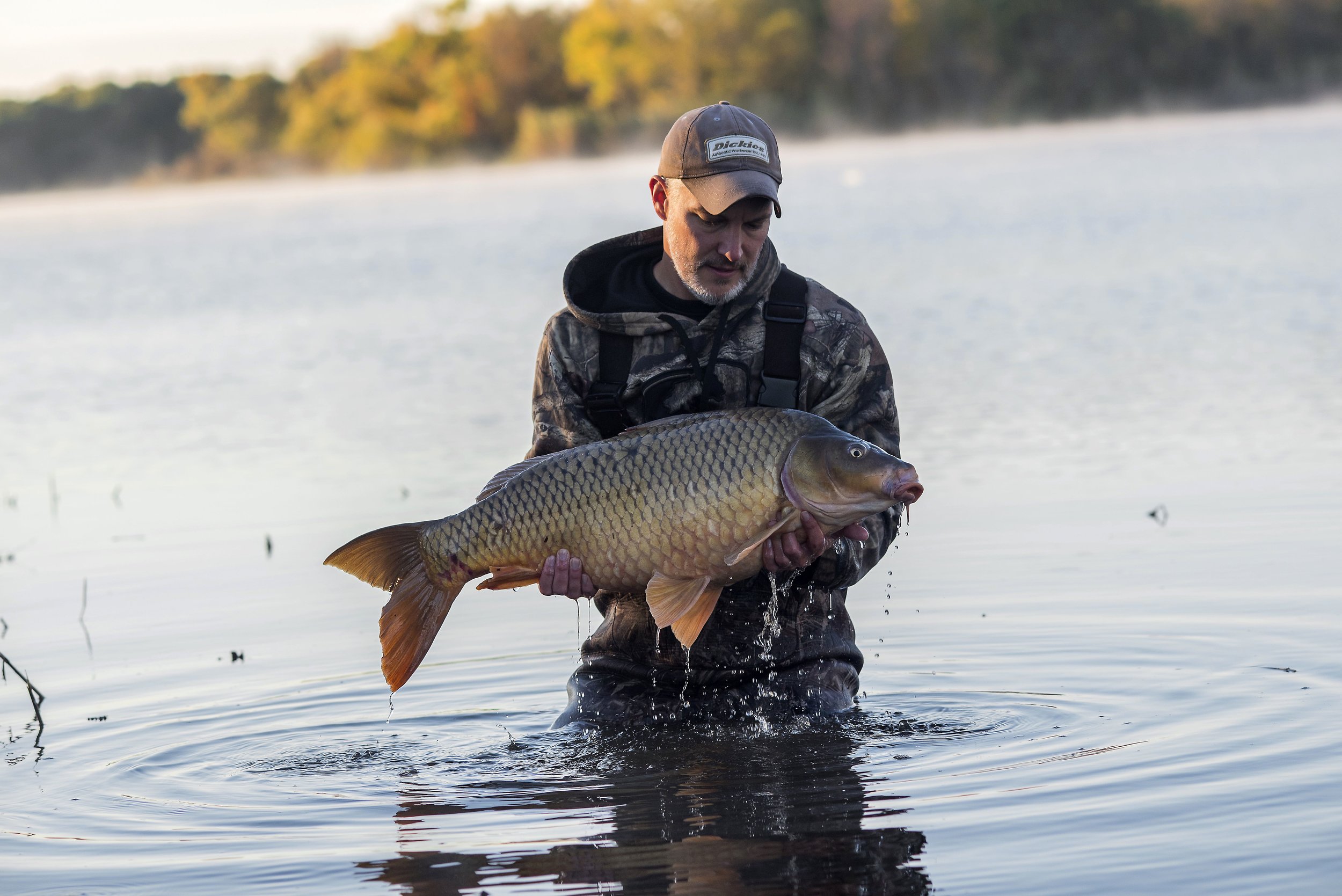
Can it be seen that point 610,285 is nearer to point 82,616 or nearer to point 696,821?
point 696,821

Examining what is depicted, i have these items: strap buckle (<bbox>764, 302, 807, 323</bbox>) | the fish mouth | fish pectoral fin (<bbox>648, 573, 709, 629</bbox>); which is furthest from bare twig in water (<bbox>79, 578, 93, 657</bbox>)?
the fish mouth

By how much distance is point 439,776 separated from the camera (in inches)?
211

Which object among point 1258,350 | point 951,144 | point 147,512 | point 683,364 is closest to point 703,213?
point 683,364

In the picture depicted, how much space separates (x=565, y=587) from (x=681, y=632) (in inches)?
12.8

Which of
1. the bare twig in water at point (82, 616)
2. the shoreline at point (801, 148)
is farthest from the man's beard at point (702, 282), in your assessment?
the shoreline at point (801, 148)

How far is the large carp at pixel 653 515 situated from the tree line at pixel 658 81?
6098cm

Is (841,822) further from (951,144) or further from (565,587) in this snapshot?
(951,144)

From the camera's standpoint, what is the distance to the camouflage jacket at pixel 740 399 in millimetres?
5305

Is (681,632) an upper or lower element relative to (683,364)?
lower

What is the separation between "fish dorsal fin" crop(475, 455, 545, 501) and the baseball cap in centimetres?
87

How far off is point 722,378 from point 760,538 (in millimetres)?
803

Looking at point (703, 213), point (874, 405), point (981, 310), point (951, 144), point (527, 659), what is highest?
point (951, 144)

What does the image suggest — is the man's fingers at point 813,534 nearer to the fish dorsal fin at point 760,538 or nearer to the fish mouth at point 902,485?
the fish dorsal fin at point 760,538

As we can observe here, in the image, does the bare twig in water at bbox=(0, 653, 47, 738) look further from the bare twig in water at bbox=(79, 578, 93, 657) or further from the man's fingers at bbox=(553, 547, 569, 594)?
the man's fingers at bbox=(553, 547, 569, 594)
